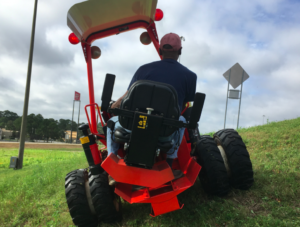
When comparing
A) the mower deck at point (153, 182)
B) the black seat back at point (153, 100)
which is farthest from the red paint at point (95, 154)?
the black seat back at point (153, 100)

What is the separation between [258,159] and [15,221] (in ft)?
12.9

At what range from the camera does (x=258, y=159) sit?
4188 millimetres

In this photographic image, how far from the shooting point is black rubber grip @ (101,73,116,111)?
204 cm

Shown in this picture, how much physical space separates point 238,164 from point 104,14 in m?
2.39

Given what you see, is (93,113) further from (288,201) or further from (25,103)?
(25,103)

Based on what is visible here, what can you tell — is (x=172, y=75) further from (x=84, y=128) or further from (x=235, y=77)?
(x=235, y=77)

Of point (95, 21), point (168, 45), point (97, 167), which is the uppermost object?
point (95, 21)

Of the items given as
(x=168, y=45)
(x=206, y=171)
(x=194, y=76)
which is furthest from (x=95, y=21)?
(x=206, y=171)

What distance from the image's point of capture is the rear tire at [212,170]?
278 cm

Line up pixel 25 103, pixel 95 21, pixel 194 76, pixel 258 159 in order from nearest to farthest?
pixel 194 76 < pixel 95 21 < pixel 258 159 < pixel 25 103

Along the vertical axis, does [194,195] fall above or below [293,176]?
below

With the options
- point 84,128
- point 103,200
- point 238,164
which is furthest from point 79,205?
point 238,164

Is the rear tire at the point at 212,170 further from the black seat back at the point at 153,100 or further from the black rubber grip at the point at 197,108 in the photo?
the black seat back at the point at 153,100

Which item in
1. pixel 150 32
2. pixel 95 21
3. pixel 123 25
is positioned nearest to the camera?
pixel 95 21
